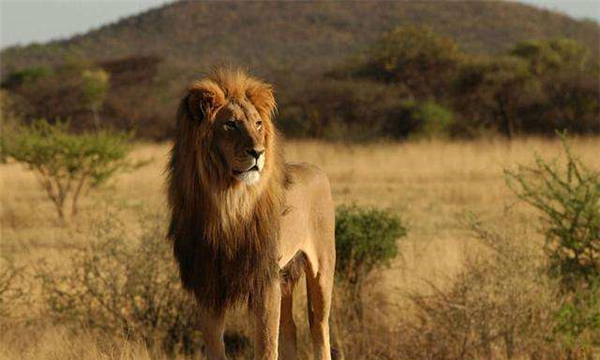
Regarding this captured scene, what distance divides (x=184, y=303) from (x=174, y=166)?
3.17 m

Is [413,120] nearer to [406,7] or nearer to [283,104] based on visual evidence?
[283,104]

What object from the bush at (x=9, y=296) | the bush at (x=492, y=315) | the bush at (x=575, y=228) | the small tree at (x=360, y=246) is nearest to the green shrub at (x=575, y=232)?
the bush at (x=575, y=228)

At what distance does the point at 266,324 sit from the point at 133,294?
9.99 feet

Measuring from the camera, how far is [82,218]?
618 inches

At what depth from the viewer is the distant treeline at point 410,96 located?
3612 centimetres

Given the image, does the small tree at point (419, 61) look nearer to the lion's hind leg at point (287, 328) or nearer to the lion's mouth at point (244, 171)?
the lion's hind leg at point (287, 328)

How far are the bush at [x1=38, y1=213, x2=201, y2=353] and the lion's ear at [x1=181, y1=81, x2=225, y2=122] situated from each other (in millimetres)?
3028

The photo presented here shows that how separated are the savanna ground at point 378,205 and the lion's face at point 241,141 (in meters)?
1.19

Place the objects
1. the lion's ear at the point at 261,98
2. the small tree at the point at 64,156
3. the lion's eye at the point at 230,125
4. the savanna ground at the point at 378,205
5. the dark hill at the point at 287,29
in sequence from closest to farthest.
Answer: the lion's eye at the point at 230,125
the lion's ear at the point at 261,98
the savanna ground at the point at 378,205
the small tree at the point at 64,156
the dark hill at the point at 287,29

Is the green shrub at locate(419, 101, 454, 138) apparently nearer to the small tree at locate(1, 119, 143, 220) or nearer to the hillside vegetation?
the hillside vegetation

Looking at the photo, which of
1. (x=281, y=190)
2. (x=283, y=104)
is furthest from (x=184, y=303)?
(x=283, y=104)

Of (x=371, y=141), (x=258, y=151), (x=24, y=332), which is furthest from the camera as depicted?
(x=371, y=141)

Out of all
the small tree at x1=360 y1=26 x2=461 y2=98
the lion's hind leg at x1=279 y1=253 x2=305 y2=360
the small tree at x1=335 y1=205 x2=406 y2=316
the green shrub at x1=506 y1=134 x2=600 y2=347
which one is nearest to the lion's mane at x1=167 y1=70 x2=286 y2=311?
the lion's hind leg at x1=279 y1=253 x2=305 y2=360

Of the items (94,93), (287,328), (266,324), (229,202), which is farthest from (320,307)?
(94,93)
